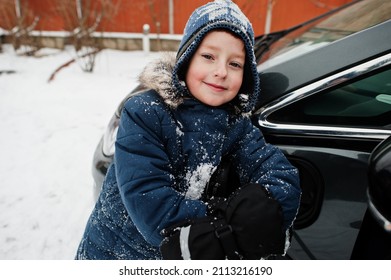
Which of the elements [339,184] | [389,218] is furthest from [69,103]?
[389,218]

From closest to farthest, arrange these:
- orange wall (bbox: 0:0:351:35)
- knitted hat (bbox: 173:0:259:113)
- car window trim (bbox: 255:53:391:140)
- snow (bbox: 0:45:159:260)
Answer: knitted hat (bbox: 173:0:259:113)
car window trim (bbox: 255:53:391:140)
snow (bbox: 0:45:159:260)
orange wall (bbox: 0:0:351:35)

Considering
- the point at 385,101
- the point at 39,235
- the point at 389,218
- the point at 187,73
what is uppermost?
the point at 187,73

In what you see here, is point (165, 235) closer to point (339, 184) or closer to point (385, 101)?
point (339, 184)

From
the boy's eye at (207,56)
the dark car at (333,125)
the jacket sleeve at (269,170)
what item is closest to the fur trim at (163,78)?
the boy's eye at (207,56)

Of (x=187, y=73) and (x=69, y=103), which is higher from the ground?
(x=187, y=73)

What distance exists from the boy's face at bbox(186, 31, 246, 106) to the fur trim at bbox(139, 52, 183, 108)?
0.27 feet

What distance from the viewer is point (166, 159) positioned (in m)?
1.05

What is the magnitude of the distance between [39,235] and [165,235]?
172cm

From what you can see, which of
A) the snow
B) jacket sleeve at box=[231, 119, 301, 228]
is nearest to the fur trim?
jacket sleeve at box=[231, 119, 301, 228]

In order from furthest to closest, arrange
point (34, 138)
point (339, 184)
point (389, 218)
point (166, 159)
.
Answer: point (34, 138), point (339, 184), point (166, 159), point (389, 218)

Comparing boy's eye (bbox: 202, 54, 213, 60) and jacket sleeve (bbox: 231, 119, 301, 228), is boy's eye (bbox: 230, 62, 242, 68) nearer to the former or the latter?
boy's eye (bbox: 202, 54, 213, 60)

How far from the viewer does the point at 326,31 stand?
75.7 inches

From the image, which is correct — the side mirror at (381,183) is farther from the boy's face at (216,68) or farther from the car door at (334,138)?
the boy's face at (216,68)

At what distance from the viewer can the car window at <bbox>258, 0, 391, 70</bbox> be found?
1572mm
